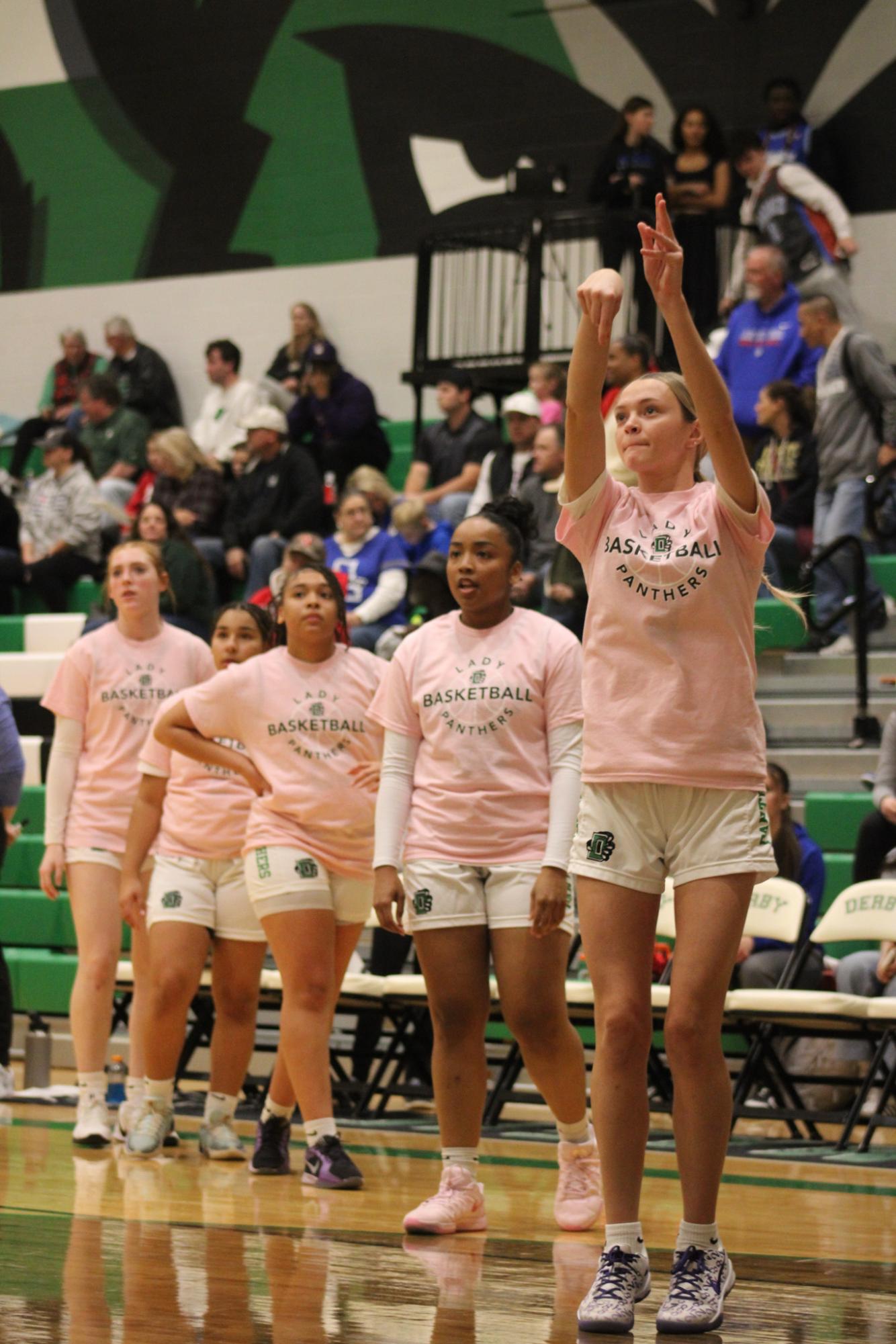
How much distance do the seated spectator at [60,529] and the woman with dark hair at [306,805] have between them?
6716 mm

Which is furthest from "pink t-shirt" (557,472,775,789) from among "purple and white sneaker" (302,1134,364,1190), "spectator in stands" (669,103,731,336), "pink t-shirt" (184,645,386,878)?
"spectator in stands" (669,103,731,336)

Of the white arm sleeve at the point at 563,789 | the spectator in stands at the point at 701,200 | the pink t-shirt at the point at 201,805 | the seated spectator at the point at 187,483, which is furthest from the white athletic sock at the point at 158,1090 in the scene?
the spectator in stands at the point at 701,200

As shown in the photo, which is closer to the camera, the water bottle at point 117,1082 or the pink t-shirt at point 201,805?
the pink t-shirt at point 201,805

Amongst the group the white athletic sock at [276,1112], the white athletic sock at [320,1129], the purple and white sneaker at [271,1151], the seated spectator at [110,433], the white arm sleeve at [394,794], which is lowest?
the purple and white sneaker at [271,1151]

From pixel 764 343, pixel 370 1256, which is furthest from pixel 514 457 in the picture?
pixel 370 1256

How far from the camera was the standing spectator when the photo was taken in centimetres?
1153

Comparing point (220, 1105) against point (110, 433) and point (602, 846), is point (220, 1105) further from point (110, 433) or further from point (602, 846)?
point (110, 433)

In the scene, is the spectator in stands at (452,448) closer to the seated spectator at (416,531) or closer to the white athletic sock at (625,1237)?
the seated spectator at (416,531)

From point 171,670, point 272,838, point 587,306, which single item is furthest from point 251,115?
point 587,306

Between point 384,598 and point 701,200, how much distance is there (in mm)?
3694

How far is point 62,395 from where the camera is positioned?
14.7m

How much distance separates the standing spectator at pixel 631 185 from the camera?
1153cm

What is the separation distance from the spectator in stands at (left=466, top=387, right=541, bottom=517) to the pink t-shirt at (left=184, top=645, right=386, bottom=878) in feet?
15.6

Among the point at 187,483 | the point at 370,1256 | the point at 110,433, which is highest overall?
the point at 110,433
